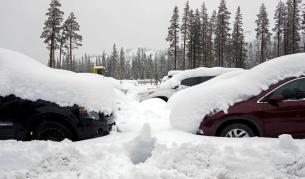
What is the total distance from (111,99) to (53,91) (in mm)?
1344

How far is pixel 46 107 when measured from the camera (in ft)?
18.9

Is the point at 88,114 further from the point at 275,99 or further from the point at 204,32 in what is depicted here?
the point at 204,32

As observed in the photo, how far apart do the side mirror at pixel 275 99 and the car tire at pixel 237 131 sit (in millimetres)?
686

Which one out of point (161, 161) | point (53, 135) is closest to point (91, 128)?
point (53, 135)

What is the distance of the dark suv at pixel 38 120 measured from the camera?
5.75 meters

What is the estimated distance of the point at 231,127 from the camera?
591 centimetres

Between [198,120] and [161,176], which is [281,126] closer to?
[198,120]

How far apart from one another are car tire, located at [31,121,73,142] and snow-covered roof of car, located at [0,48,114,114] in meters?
0.44

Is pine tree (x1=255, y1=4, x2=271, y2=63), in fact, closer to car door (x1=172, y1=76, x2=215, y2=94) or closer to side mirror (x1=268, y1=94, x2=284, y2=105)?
car door (x1=172, y1=76, x2=215, y2=94)

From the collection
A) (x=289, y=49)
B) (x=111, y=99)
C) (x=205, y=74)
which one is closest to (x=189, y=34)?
(x=289, y=49)

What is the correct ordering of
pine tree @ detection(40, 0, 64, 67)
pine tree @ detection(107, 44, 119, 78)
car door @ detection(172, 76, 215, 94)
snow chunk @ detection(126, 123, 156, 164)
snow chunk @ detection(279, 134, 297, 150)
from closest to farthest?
snow chunk @ detection(279, 134, 297, 150) < snow chunk @ detection(126, 123, 156, 164) < car door @ detection(172, 76, 215, 94) < pine tree @ detection(40, 0, 64, 67) < pine tree @ detection(107, 44, 119, 78)

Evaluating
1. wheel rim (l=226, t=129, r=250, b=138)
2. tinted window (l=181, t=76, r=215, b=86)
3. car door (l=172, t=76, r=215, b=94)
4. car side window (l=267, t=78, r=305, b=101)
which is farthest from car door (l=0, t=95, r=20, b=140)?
tinted window (l=181, t=76, r=215, b=86)

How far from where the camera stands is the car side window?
19.4ft

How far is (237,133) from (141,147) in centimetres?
197
